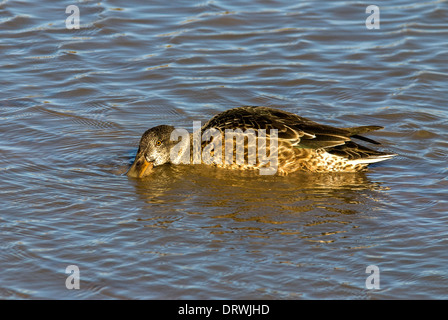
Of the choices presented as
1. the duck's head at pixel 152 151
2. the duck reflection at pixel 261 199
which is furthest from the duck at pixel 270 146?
the duck reflection at pixel 261 199

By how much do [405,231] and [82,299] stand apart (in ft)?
9.43

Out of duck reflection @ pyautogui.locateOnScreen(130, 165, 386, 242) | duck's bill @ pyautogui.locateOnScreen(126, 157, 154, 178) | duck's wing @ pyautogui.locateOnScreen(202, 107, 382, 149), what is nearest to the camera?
duck reflection @ pyautogui.locateOnScreen(130, 165, 386, 242)

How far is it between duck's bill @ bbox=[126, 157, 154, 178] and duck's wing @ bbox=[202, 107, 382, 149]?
861 millimetres

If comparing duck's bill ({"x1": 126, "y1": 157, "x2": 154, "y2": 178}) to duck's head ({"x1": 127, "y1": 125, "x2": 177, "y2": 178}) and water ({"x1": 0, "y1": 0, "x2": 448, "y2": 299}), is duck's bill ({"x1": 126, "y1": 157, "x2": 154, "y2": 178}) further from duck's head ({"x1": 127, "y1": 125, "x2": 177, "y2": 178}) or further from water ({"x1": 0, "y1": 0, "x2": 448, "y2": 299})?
water ({"x1": 0, "y1": 0, "x2": 448, "y2": 299})

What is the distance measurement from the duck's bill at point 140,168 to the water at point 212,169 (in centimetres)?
12

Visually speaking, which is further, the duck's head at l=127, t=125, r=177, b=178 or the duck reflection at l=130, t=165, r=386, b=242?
the duck's head at l=127, t=125, r=177, b=178

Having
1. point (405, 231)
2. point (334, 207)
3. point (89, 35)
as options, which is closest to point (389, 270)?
point (405, 231)

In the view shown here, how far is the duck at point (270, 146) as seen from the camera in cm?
759

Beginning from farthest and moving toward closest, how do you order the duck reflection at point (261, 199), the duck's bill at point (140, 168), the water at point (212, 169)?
the duck's bill at point (140, 168)
the duck reflection at point (261, 199)
the water at point (212, 169)

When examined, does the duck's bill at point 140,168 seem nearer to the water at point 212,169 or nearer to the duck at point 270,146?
the duck at point 270,146

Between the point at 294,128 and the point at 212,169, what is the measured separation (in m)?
1.02

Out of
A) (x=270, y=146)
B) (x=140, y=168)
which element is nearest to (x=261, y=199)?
(x=270, y=146)

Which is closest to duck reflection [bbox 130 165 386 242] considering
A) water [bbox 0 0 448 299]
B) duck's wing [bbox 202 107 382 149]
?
water [bbox 0 0 448 299]

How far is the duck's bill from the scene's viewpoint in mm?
7700
